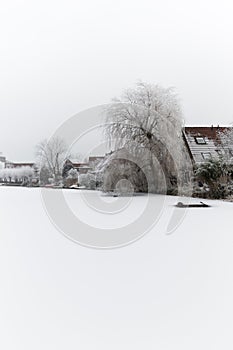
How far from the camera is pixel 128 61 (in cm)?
754

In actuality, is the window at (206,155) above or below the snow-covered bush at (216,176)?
above

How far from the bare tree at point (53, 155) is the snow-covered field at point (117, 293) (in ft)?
16.0

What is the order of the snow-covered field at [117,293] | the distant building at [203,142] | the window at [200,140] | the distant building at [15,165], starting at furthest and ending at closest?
1. the distant building at [15,165]
2. the window at [200,140]
3. the distant building at [203,142]
4. the snow-covered field at [117,293]

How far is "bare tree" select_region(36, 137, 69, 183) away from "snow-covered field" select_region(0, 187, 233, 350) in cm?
487

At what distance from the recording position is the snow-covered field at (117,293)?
1665 mm

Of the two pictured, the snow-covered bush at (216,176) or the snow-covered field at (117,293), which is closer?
the snow-covered field at (117,293)

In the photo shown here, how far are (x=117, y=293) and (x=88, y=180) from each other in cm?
671

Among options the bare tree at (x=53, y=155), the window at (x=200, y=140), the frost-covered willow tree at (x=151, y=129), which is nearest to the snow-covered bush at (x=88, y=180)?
the bare tree at (x=53, y=155)

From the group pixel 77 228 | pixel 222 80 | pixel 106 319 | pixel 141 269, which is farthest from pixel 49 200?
pixel 106 319

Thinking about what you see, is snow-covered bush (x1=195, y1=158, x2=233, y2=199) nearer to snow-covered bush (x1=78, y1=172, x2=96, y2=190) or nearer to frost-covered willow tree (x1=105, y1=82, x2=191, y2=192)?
frost-covered willow tree (x1=105, y1=82, x2=191, y2=192)

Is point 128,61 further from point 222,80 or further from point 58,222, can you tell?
point 58,222

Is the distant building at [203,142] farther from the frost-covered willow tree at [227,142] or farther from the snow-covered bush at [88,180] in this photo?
the snow-covered bush at [88,180]

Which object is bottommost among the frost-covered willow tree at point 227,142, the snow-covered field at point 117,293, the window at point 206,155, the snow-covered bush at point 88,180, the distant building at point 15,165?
the snow-covered field at point 117,293

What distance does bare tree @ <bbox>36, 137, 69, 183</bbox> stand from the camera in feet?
27.8
